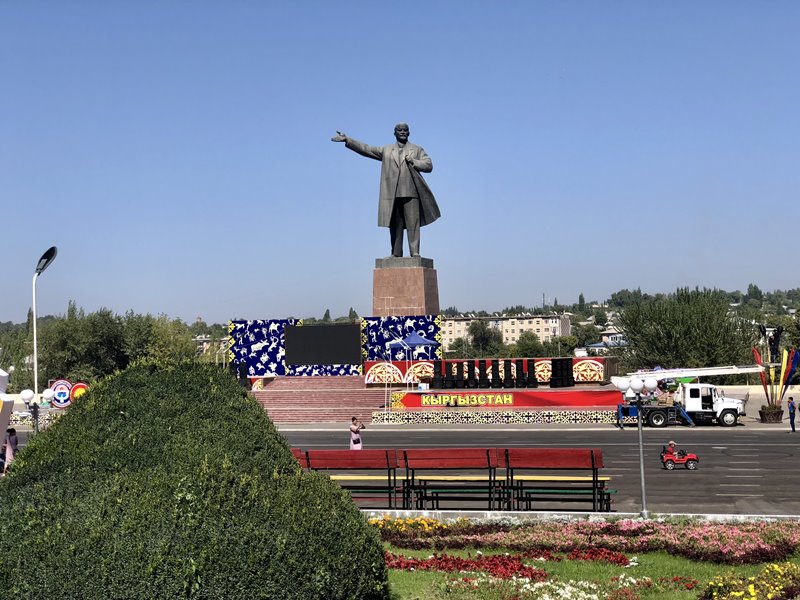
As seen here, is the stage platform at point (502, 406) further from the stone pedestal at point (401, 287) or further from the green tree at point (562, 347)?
the green tree at point (562, 347)

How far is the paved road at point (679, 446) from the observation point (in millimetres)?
19828

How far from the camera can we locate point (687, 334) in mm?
64375

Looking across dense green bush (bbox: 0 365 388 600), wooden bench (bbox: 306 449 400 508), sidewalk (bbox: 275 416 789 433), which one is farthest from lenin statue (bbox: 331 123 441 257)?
dense green bush (bbox: 0 365 388 600)

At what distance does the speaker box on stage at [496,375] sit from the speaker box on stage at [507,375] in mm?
329

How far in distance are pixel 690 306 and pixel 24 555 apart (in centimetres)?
6157

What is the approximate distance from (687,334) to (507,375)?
78.7 feet

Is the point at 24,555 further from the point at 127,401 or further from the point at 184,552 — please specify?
the point at 127,401

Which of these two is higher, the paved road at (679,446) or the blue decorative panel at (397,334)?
the blue decorative panel at (397,334)

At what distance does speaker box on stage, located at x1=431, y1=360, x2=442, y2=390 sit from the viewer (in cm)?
4494

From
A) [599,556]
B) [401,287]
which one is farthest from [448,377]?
[599,556]

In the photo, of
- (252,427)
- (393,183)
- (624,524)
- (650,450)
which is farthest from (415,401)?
(252,427)

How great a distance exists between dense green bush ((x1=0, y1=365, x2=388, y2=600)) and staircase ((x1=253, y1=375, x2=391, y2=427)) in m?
31.6

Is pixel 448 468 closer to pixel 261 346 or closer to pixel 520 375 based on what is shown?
pixel 520 375

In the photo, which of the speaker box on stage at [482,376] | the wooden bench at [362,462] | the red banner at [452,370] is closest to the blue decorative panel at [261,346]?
the red banner at [452,370]
